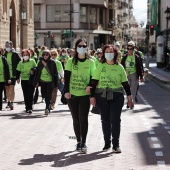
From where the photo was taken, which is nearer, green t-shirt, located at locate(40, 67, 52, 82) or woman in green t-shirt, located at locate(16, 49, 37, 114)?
green t-shirt, located at locate(40, 67, 52, 82)

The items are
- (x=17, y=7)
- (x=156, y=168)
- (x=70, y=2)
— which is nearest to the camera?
(x=156, y=168)

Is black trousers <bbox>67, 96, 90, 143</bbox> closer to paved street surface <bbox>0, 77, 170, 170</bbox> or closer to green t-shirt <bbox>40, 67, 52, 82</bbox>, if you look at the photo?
paved street surface <bbox>0, 77, 170, 170</bbox>

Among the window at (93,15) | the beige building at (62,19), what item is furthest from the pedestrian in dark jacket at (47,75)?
the window at (93,15)

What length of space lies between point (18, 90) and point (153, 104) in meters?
8.16

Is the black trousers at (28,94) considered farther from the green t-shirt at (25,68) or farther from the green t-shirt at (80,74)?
the green t-shirt at (80,74)

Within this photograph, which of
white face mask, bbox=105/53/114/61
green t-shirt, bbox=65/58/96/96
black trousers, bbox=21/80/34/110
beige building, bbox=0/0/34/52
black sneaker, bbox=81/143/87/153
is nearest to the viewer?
white face mask, bbox=105/53/114/61

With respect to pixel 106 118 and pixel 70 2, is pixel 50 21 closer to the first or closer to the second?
pixel 70 2

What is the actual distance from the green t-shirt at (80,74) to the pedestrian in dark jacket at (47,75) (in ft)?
19.8

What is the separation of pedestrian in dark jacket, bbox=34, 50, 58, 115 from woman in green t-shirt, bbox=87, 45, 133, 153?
6392 millimetres

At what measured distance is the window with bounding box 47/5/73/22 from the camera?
79438 millimetres

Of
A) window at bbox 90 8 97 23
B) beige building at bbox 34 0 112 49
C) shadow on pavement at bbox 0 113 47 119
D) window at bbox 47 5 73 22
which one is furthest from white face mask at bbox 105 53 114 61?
window at bbox 90 8 97 23

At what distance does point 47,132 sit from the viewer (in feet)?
41.6

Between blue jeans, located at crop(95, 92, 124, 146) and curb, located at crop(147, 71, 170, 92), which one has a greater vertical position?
blue jeans, located at crop(95, 92, 124, 146)

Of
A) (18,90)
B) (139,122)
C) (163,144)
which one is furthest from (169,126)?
(18,90)
